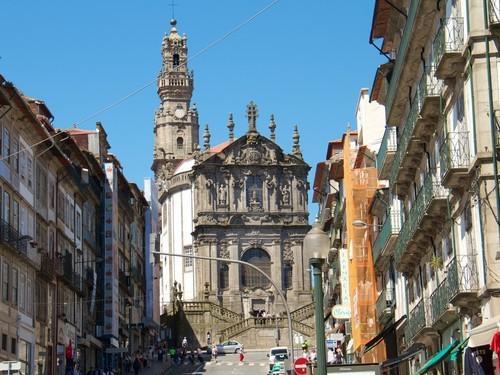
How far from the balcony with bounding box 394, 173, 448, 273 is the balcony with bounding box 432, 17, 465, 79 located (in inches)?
164

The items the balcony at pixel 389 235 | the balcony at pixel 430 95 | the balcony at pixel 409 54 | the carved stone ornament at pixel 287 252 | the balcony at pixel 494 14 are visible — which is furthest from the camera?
the carved stone ornament at pixel 287 252

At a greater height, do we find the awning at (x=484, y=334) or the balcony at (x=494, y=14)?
the balcony at (x=494, y=14)

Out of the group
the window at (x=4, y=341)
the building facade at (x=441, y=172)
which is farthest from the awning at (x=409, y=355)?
the window at (x=4, y=341)

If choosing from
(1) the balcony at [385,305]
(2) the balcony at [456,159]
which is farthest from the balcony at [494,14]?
(1) the balcony at [385,305]

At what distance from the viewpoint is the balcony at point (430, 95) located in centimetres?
3300

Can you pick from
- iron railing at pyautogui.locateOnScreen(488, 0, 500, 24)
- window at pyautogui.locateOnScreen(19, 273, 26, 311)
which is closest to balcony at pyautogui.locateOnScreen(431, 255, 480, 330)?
iron railing at pyautogui.locateOnScreen(488, 0, 500, 24)

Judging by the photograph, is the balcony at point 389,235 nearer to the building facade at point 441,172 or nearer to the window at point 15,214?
the building facade at point 441,172

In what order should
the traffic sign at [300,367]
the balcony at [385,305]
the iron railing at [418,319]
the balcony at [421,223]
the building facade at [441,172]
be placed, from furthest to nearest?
the balcony at [385,305], the iron railing at [418,319], the traffic sign at [300,367], the balcony at [421,223], the building facade at [441,172]

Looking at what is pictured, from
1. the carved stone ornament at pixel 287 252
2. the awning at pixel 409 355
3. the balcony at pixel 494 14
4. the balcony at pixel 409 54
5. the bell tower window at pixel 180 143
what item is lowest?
the awning at pixel 409 355

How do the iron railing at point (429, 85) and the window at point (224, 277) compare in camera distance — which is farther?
the window at point (224, 277)

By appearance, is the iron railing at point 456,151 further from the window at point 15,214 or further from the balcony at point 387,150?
the window at point 15,214

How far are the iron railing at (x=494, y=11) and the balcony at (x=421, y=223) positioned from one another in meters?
6.49

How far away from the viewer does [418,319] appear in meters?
38.7

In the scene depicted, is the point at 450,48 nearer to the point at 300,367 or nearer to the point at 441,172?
the point at 441,172
